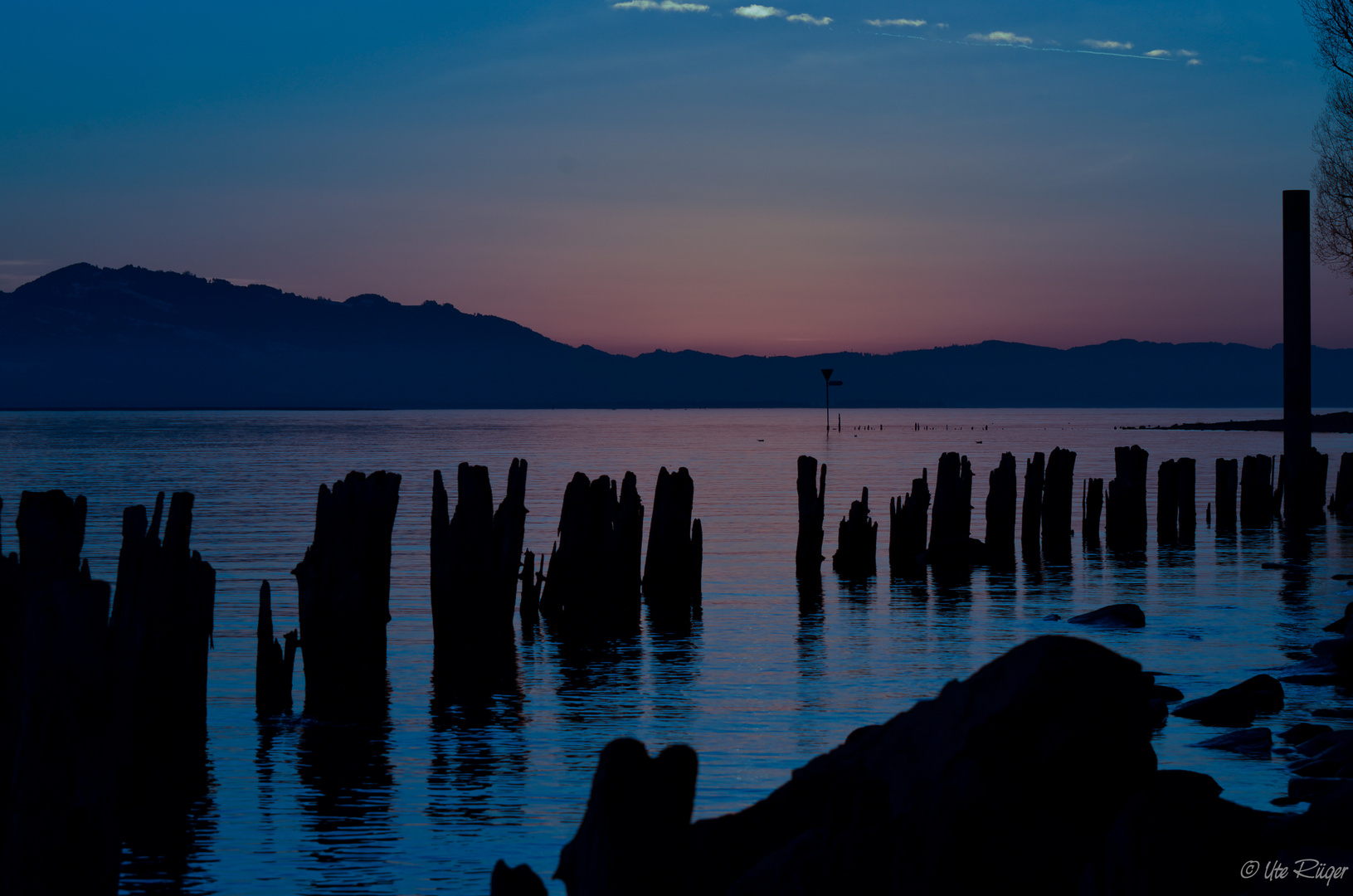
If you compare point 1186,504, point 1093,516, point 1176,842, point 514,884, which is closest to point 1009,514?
point 1093,516

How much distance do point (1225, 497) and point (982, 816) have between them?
28572 mm

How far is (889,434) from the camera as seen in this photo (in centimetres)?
13438

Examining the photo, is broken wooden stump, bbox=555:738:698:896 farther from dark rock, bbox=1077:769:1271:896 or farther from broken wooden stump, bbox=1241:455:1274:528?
broken wooden stump, bbox=1241:455:1274:528

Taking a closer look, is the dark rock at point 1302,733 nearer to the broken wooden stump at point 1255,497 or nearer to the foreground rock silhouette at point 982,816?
the foreground rock silhouette at point 982,816

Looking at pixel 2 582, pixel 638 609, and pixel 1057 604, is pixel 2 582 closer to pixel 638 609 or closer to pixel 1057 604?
pixel 638 609

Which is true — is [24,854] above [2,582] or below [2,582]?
below

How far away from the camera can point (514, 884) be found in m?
4.57

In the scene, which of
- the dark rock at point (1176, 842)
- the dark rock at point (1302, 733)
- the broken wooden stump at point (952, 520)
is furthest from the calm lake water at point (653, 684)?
the dark rock at point (1176, 842)

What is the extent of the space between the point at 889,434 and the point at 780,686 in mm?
122295

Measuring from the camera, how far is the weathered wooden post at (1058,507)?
1020 inches

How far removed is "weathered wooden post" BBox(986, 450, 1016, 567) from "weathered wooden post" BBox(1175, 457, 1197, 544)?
236 inches

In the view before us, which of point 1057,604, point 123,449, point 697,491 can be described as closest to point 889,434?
point 123,449

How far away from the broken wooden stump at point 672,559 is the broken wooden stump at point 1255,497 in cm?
1850

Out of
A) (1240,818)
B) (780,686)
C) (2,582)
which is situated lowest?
(780,686)
